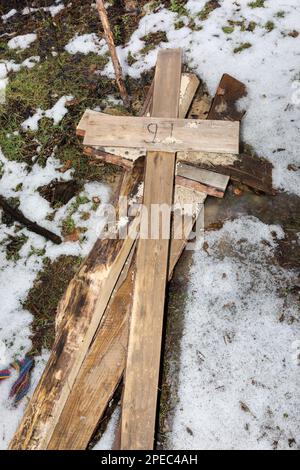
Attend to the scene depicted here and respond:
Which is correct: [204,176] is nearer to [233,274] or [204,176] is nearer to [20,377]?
[233,274]

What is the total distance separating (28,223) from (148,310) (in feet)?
4.73

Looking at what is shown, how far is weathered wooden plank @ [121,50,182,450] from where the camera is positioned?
2.57 meters

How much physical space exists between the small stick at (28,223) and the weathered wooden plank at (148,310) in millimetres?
899

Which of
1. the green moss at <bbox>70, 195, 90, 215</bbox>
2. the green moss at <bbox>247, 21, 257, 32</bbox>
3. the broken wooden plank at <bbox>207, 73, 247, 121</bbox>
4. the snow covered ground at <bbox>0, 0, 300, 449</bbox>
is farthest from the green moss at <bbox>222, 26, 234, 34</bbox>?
the green moss at <bbox>70, 195, 90, 215</bbox>

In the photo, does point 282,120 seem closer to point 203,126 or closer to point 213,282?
point 203,126

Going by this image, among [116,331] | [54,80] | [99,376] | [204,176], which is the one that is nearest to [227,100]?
[204,176]

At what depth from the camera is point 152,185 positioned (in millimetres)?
3107

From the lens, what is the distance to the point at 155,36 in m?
4.36

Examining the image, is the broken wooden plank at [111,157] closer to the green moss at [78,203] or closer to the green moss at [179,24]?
the green moss at [78,203]

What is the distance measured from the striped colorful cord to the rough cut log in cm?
33

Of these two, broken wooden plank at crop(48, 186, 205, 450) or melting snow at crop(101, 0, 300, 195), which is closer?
broken wooden plank at crop(48, 186, 205, 450)

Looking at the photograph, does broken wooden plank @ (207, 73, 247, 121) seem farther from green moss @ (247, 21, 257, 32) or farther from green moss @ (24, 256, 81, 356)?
green moss @ (24, 256, 81, 356)

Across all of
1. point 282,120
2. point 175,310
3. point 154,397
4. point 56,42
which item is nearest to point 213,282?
point 175,310

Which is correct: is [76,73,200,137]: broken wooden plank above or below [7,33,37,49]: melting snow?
below
